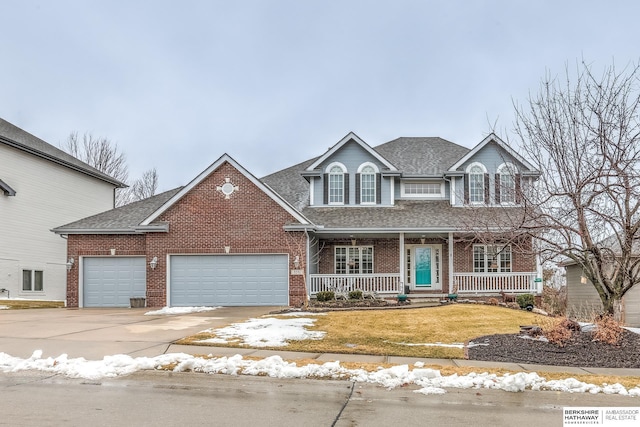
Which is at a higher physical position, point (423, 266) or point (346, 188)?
point (346, 188)

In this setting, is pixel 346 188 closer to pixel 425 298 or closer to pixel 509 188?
pixel 425 298

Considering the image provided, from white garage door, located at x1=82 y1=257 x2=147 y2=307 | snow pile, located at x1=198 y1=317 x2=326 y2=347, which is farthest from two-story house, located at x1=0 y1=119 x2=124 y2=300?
snow pile, located at x1=198 y1=317 x2=326 y2=347

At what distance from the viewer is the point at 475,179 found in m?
23.9

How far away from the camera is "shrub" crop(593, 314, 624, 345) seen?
11.1m

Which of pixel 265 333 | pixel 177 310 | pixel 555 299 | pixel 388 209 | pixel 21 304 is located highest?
pixel 388 209

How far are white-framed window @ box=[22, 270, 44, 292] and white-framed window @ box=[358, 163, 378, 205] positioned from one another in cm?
1713

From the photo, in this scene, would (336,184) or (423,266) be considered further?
(336,184)

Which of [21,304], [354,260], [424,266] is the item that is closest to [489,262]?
[424,266]

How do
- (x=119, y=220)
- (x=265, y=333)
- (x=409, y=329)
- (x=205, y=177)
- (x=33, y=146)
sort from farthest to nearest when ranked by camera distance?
(x=33, y=146) < (x=119, y=220) < (x=205, y=177) < (x=409, y=329) < (x=265, y=333)

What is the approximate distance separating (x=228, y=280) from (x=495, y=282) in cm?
1061

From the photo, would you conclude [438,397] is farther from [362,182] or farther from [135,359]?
[362,182]

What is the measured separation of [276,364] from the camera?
886 cm

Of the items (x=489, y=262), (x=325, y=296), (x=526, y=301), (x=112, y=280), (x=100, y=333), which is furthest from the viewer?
(x=489, y=262)

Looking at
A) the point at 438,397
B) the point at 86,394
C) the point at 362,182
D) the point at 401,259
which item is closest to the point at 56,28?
the point at 362,182
